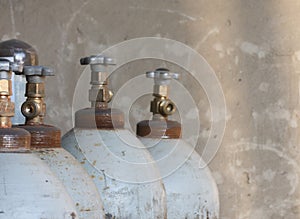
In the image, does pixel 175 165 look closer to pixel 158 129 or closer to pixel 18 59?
pixel 158 129

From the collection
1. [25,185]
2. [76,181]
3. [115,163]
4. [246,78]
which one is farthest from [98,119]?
[246,78]

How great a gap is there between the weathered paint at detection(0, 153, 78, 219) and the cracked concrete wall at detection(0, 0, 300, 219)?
3.11 ft

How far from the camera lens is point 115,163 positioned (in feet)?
3.49

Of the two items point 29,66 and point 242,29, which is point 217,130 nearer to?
point 242,29

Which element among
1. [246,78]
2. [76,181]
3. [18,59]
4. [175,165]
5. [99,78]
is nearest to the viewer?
[76,181]

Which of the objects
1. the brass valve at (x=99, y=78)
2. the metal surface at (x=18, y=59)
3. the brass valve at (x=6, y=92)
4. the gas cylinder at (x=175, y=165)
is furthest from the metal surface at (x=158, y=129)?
the brass valve at (x=6, y=92)

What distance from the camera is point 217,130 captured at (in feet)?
6.06

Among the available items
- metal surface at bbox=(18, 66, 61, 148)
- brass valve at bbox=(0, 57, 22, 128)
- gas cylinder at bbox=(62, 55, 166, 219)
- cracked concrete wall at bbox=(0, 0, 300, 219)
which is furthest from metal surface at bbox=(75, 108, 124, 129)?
cracked concrete wall at bbox=(0, 0, 300, 219)

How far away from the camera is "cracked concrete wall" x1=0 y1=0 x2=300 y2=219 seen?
1789 millimetres

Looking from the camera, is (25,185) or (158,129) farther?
(158,129)

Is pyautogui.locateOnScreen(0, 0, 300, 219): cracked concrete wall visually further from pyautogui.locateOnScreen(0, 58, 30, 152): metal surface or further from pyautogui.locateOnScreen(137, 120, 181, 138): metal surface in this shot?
pyautogui.locateOnScreen(0, 58, 30, 152): metal surface

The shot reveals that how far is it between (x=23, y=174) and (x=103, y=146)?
0.29 m

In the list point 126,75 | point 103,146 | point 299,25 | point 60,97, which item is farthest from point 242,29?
point 103,146

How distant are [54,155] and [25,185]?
0.16m
